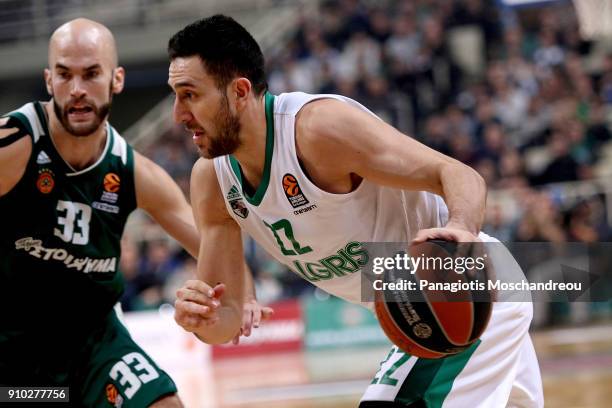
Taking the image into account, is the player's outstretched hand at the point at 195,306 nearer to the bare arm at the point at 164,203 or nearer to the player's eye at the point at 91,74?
the bare arm at the point at 164,203

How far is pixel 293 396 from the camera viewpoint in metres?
8.50

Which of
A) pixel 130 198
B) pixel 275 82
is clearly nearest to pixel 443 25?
pixel 275 82

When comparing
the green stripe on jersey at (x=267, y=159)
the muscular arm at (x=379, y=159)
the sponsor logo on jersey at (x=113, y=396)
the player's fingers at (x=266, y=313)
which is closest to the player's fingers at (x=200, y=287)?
the green stripe on jersey at (x=267, y=159)

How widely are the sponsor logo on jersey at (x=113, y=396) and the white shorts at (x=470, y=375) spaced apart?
1315mm

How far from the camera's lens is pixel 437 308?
9.81 ft

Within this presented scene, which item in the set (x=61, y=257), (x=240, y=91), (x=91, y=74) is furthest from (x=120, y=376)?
(x=240, y=91)

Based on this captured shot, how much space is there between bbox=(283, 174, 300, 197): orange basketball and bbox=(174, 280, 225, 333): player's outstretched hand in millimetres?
506

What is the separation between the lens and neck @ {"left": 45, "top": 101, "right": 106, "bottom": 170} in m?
4.49

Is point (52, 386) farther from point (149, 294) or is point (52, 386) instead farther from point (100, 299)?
point (149, 294)

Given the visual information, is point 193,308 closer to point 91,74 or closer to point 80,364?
point 80,364

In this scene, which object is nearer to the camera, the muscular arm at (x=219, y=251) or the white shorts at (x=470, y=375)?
the white shorts at (x=470, y=375)

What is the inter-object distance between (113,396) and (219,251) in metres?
0.97

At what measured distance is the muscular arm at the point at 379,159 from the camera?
10.1 feet

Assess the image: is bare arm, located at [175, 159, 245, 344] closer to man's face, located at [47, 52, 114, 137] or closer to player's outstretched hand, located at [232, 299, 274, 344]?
player's outstretched hand, located at [232, 299, 274, 344]
